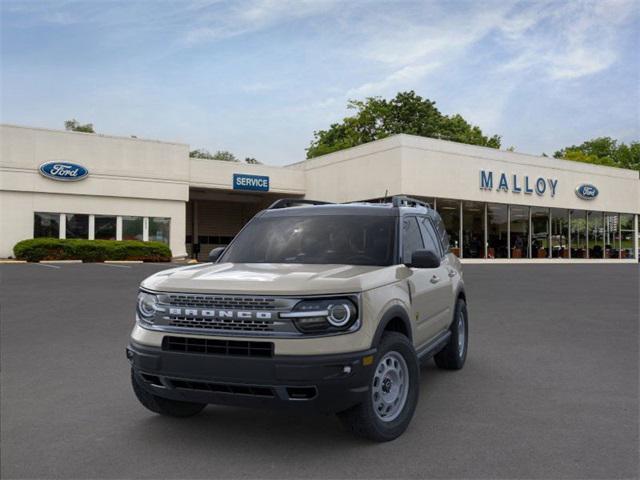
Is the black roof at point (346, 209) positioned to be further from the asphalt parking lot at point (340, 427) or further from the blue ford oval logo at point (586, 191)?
the blue ford oval logo at point (586, 191)

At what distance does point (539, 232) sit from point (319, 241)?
42612 millimetres

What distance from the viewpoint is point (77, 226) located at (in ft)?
115

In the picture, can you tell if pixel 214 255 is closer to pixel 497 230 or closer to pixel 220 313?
pixel 220 313

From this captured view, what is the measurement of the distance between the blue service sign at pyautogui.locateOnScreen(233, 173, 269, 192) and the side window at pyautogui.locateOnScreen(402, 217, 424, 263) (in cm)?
3623

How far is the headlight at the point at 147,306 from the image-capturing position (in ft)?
14.0

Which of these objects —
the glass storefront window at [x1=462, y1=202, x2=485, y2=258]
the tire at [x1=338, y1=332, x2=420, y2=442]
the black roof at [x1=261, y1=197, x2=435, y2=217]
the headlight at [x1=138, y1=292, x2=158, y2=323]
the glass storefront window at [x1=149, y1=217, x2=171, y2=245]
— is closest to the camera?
the tire at [x1=338, y1=332, x2=420, y2=442]

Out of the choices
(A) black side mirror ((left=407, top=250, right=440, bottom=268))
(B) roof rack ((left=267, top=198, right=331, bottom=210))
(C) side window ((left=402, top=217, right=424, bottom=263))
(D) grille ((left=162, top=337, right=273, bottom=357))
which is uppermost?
(B) roof rack ((left=267, top=198, right=331, bottom=210))

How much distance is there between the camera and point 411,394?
4.50 meters

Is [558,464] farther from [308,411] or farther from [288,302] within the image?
[288,302]

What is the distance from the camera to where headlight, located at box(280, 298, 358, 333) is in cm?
387

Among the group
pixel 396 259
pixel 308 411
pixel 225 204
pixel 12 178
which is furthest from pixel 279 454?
pixel 225 204

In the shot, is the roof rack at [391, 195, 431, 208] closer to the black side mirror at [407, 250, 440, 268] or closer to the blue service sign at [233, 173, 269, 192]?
the black side mirror at [407, 250, 440, 268]

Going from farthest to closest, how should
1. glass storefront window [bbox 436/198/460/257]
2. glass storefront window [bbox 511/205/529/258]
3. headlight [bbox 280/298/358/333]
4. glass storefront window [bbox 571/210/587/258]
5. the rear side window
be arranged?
1. glass storefront window [bbox 571/210/587/258]
2. glass storefront window [bbox 511/205/529/258]
3. glass storefront window [bbox 436/198/460/257]
4. the rear side window
5. headlight [bbox 280/298/358/333]

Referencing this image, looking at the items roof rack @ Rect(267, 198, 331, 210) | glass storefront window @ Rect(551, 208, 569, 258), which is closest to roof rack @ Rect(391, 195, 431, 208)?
roof rack @ Rect(267, 198, 331, 210)
